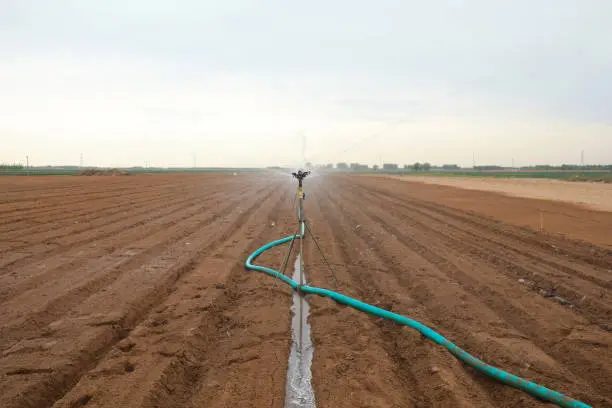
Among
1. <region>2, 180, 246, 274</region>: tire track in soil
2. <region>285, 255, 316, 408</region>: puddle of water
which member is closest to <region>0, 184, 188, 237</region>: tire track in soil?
<region>2, 180, 246, 274</region>: tire track in soil

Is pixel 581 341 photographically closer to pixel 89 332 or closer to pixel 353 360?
pixel 353 360

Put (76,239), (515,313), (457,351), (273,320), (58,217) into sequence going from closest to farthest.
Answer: (457,351) < (273,320) < (515,313) < (76,239) < (58,217)

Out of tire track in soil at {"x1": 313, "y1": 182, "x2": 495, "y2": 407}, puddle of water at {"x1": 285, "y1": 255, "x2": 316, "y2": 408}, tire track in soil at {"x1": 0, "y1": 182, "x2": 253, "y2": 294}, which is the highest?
tire track in soil at {"x1": 0, "y1": 182, "x2": 253, "y2": 294}

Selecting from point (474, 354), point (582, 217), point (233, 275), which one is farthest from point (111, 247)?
point (582, 217)

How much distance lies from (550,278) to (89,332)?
23.6 feet

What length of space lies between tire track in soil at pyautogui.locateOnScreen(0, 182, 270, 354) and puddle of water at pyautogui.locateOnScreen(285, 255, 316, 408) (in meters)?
2.92

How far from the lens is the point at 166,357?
4051 mm

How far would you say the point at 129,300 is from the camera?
564 cm

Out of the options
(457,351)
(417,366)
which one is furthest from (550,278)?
(417,366)

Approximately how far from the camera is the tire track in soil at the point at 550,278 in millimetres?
5645

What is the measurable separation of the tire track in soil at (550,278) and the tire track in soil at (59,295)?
689 centimetres

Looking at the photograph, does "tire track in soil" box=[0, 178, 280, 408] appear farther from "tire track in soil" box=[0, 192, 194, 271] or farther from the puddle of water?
"tire track in soil" box=[0, 192, 194, 271]

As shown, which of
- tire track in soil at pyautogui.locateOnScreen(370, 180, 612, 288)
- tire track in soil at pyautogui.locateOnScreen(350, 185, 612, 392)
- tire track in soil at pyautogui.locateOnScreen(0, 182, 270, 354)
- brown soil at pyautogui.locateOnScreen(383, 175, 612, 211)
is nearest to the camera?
tire track in soil at pyautogui.locateOnScreen(350, 185, 612, 392)

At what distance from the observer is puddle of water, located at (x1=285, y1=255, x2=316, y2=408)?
3.53 m
